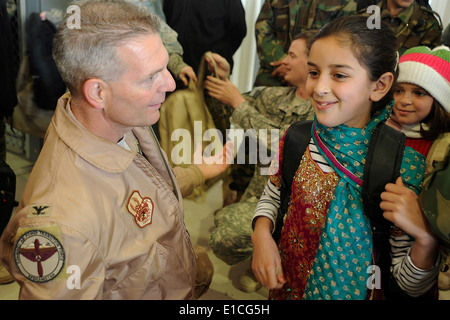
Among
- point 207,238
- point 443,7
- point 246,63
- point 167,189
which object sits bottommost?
point 207,238

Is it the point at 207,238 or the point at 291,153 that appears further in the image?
the point at 207,238

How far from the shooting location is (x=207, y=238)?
2.68 meters

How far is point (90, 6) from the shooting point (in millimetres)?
982

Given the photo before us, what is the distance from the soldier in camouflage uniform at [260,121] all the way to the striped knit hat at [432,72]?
67 centimetres

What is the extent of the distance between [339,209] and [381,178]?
15 centimetres

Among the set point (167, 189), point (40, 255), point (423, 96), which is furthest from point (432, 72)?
point (40, 255)

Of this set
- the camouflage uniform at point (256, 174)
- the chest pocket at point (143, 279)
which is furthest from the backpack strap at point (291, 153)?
the camouflage uniform at point (256, 174)

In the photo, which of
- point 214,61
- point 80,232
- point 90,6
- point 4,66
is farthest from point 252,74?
point 80,232

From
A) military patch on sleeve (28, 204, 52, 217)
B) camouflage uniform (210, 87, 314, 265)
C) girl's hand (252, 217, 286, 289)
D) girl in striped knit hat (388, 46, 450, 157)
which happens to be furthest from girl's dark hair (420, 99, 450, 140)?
military patch on sleeve (28, 204, 52, 217)

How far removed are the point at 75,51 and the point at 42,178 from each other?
327 millimetres

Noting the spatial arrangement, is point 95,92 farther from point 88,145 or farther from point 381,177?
point 381,177

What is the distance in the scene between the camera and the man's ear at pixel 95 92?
3.30 feet

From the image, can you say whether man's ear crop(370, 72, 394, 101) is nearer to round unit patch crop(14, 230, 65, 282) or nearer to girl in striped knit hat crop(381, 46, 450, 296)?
girl in striped knit hat crop(381, 46, 450, 296)

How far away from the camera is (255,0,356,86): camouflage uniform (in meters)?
2.44
